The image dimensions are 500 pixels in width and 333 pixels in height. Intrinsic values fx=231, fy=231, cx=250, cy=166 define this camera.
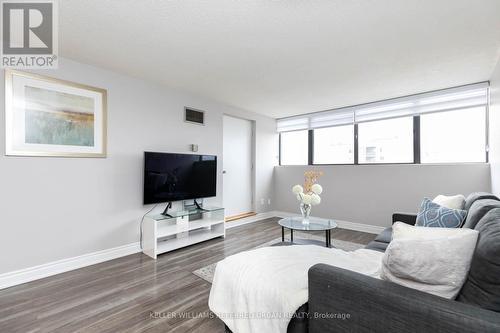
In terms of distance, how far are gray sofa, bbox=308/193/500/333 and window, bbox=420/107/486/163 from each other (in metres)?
2.98

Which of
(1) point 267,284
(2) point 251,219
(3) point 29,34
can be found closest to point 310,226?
(1) point 267,284

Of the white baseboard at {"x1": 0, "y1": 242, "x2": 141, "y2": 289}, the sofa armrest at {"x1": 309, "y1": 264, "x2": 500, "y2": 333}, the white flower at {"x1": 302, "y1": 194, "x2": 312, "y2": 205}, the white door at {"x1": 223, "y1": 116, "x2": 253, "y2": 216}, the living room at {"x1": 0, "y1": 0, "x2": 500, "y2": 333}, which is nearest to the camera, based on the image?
the sofa armrest at {"x1": 309, "y1": 264, "x2": 500, "y2": 333}

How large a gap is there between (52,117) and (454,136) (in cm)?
541

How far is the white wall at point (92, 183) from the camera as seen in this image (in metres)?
2.31

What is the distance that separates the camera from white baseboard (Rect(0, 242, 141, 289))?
7.37 feet

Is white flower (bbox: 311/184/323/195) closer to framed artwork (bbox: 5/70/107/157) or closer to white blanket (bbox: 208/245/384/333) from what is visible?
white blanket (bbox: 208/245/384/333)

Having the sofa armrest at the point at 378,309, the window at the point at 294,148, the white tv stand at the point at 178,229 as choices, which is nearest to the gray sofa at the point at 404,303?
the sofa armrest at the point at 378,309

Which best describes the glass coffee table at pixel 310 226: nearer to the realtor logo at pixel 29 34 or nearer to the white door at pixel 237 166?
the white door at pixel 237 166

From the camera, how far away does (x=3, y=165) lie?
2.23 m

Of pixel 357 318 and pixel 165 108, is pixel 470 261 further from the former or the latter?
pixel 165 108

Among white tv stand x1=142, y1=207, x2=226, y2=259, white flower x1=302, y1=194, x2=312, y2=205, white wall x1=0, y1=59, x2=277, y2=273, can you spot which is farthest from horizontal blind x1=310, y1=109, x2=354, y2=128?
white tv stand x1=142, y1=207, x2=226, y2=259

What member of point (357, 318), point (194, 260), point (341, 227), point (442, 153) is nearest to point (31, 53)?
point (194, 260)

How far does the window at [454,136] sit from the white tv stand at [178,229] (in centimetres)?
357

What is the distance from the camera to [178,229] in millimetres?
3244
